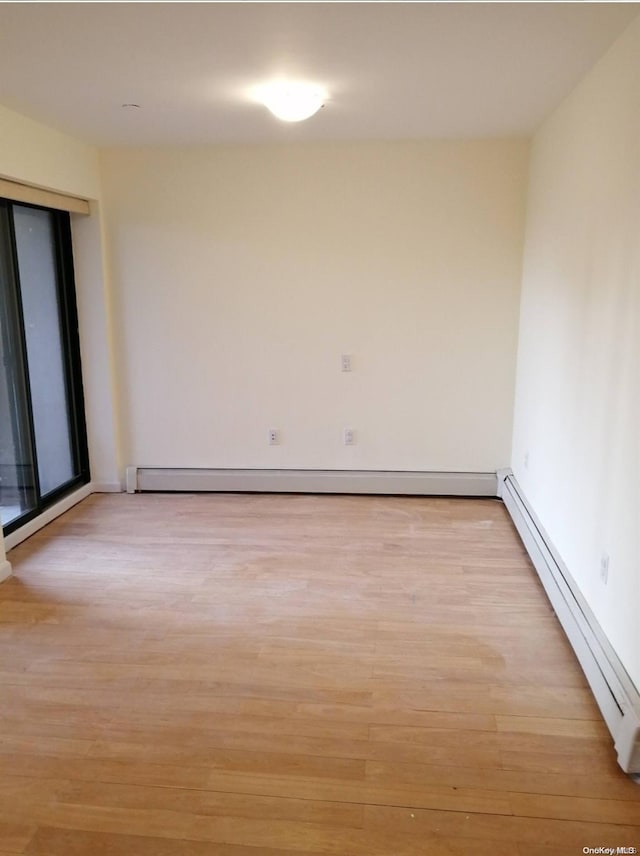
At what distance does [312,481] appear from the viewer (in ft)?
15.4

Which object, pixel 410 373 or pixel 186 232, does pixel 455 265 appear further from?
pixel 186 232

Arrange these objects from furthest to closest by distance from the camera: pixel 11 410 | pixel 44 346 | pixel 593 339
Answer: pixel 44 346
pixel 11 410
pixel 593 339

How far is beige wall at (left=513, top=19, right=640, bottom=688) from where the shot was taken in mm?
2293

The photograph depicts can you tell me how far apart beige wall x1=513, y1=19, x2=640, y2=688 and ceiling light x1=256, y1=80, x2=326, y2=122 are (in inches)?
47.5

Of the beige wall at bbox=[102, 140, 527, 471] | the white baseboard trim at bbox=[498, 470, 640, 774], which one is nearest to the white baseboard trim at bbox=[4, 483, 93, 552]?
the beige wall at bbox=[102, 140, 527, 471]

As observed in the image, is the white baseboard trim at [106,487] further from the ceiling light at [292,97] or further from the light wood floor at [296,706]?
the ceiling light at [292,97]

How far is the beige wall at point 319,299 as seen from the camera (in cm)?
427

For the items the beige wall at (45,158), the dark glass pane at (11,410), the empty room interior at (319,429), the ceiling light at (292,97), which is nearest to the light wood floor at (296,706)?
the empty room interior at (319,429)

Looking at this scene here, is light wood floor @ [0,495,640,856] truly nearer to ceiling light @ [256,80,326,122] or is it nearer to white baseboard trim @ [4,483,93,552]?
white baseboard trim @ [4,483,93,552]

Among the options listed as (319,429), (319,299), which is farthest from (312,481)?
(319,299)

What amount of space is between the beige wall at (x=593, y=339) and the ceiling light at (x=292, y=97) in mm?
1205

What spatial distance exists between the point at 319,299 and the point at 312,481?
50.4 inches

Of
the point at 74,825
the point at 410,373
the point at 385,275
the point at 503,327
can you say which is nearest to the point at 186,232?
the point at 385,275

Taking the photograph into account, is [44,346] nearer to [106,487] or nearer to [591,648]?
[106,487]
